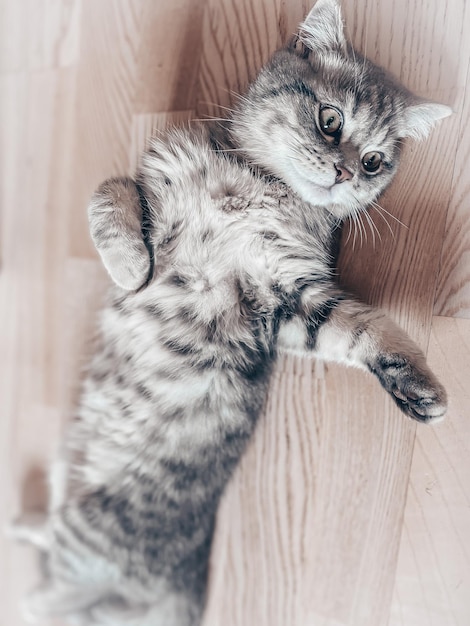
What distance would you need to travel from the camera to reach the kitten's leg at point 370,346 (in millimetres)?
1159

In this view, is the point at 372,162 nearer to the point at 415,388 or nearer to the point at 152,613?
the point at 415,388

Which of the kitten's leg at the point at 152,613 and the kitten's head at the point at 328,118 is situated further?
the kitten's leg at the point at 152,613

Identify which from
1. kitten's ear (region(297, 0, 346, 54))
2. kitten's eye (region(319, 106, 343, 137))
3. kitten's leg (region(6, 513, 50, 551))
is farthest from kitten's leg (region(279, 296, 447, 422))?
kitten's leg (region(6, 513, 50, 551))

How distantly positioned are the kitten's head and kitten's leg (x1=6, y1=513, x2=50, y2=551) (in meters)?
1.45

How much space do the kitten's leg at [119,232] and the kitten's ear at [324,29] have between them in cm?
60

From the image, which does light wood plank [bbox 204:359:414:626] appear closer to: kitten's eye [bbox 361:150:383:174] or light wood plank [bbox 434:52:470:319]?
light wood plank [bbox 434:52:470:319]

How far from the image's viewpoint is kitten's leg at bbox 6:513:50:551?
180cm

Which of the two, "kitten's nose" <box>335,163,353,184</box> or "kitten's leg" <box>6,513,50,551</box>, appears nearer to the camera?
"kitten's nose" <box>335,163,353,184</box>

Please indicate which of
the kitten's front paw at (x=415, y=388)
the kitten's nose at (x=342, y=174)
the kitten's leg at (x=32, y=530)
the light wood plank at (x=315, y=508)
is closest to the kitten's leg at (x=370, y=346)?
the kitten's front paw at (x=415, y=388)

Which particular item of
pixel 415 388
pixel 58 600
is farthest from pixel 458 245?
pixel 58 600

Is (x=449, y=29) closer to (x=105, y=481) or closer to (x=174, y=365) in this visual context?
(x=174, y=365)

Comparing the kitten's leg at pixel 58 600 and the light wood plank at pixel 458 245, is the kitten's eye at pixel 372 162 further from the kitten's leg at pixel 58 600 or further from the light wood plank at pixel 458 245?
the kitten's leg at pixel 58 600

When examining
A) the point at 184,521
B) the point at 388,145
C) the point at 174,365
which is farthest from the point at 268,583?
the point at 388,145

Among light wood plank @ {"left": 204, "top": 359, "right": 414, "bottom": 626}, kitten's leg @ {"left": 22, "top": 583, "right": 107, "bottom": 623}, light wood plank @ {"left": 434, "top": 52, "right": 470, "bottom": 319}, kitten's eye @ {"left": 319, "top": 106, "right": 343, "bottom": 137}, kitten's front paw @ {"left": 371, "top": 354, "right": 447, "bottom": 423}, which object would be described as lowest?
kitten's leg @ {"left": 22, "top": 583, "right": 107, "bottom": 623}
